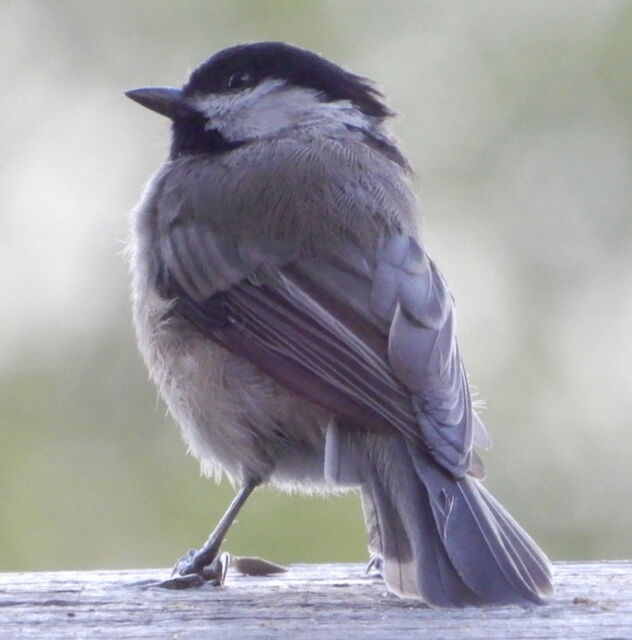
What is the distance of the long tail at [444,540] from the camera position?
9.04 feet

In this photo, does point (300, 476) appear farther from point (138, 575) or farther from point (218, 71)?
point (218, 71)

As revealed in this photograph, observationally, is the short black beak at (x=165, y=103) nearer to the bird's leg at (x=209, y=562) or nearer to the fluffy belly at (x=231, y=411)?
the fluffy belly at (x=231, y=411)

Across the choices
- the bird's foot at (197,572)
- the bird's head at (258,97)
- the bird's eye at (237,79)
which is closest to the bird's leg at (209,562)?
the bird's foot at (197,572)

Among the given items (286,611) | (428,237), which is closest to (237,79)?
(428,237)

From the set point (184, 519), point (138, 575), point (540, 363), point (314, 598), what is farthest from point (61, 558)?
point (314, 598)

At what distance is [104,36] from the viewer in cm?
647

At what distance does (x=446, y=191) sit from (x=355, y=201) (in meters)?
2.60

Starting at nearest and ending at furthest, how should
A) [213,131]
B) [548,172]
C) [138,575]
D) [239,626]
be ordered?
[239,626], [138,575], [213,131], [548,172]

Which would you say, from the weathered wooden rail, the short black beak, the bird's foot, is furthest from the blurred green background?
the weathered wooden rail

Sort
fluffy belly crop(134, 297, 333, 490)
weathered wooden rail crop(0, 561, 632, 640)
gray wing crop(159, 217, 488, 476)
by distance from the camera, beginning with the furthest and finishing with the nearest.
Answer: fluffy belly crop(134, 297, 333, 490) → gray wing crop(159, 217, 488, 476) → weathered wooden rail crop(0, 561, 632, 640)

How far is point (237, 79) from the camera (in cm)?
422

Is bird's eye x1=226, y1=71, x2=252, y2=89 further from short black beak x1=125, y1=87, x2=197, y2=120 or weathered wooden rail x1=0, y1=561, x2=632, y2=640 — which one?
weathered wooden rail x1=0, y1=561, x2=632, y2=640

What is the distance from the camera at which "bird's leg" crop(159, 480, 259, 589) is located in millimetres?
3162

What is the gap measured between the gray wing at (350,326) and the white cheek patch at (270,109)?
504 mm
